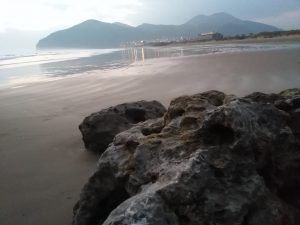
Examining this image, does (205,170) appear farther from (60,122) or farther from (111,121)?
(60,122)

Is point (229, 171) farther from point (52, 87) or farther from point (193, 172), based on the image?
point (52, 87)

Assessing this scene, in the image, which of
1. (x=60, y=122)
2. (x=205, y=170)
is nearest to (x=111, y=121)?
(x=60, y=122)

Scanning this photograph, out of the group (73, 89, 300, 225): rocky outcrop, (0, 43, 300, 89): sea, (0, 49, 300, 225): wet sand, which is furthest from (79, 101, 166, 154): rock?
(0, 43, 300, 89): sea

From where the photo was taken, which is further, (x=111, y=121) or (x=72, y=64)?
(x=72, y=64)

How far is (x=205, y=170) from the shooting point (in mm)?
2529

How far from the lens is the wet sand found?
4168mm

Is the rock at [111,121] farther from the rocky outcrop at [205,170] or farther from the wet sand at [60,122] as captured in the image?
the rocky outcrop at [205,170]

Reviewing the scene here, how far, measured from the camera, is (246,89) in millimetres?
10086

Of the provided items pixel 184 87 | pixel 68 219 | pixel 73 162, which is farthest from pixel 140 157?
pixel 184 87

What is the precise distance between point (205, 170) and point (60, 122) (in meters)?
5.88

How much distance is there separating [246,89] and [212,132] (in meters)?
7.57

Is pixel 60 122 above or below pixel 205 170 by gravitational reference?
below

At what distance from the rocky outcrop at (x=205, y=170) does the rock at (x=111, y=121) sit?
5.63 ft

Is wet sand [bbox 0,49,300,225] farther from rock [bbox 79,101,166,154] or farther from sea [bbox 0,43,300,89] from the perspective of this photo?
sea [bbox 0,43,300,89]
